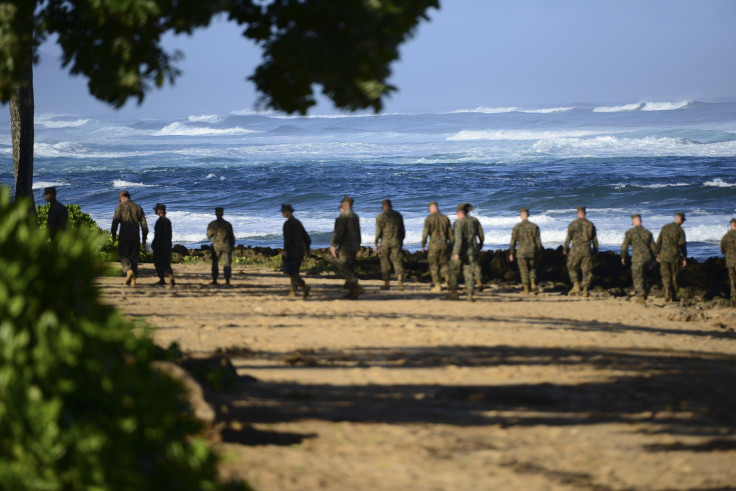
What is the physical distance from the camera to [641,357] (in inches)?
453

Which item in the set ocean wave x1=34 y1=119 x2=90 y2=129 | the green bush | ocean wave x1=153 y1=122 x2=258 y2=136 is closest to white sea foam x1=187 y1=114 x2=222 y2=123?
ocean wave x1=153 y1=122 x2=258 y2=136

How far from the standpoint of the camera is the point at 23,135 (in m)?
18.3

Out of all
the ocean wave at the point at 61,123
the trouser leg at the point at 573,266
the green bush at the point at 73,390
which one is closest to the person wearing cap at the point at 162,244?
the trouser leg at the point at 573,266

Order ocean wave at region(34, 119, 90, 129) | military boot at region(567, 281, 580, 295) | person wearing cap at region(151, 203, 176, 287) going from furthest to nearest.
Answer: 1. ocean wave at region(34, 119, 90, 129)
2. military boot at region(567, 281, 580, 295)
3. person wearing cap at region(151, 203, 176, 287)

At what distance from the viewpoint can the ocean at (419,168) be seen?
4206cm

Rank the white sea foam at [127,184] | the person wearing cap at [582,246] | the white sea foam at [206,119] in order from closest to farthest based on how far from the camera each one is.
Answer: the person wearing cap at [582,246], the white sea foam at [127,184], the white sea foam at [206,119]

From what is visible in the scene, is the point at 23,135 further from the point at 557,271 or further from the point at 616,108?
the point at 616,108

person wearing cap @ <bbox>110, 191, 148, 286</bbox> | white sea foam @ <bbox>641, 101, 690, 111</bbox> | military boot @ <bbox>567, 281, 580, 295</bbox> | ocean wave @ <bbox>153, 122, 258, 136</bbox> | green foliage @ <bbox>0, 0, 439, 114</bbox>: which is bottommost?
military boot @ <bbox>567, 281, 580, 295</bbox>

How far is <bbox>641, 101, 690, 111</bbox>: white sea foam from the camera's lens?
422 ft

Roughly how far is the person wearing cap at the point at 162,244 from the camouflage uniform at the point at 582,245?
26.8 feet

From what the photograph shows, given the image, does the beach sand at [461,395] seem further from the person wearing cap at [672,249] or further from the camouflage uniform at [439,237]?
the person wearing cap at [672,249]

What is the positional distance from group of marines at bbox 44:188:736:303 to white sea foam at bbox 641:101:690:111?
117187 millimetres

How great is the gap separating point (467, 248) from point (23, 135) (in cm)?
934

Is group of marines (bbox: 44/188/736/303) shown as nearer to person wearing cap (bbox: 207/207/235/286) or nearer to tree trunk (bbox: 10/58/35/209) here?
person wearing cap (bbox: 207/207/235/286)
